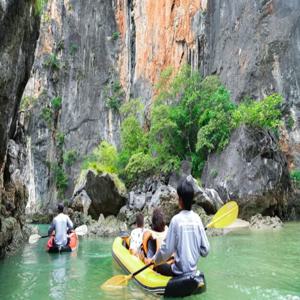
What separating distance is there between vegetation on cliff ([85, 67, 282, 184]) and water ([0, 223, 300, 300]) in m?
8.84

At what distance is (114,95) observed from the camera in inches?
1359

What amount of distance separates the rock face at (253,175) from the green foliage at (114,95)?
51.7 feet

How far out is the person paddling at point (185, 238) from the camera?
5031 mm

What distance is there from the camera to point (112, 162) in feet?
89.6

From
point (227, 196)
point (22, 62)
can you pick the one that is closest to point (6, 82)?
point (22, 62)

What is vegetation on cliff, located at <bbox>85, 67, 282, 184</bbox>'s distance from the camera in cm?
2041

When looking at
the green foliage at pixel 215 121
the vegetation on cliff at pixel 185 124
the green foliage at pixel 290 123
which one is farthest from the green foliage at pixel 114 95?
the green foliage at pixel 290 123

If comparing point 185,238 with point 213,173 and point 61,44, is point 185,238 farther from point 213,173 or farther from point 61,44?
point 61,44

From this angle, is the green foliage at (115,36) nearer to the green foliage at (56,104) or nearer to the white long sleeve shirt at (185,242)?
the green foliage at (56,104)

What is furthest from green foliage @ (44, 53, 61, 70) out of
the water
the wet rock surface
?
the water

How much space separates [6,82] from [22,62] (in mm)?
1854

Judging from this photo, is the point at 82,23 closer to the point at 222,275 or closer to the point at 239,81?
the point at 239,81

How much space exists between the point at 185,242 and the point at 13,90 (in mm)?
4915

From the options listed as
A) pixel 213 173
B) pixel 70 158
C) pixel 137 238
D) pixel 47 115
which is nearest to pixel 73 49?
pixel 47 115
